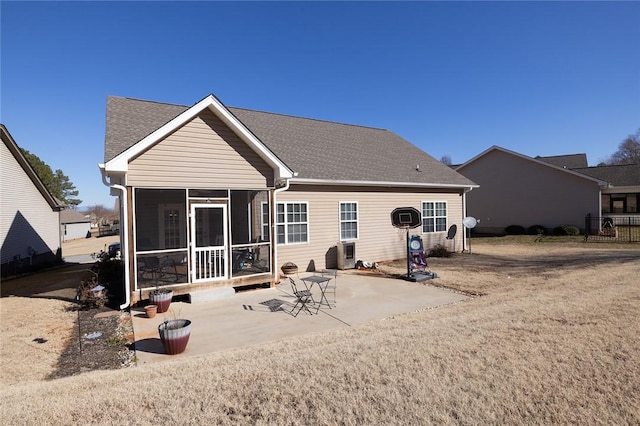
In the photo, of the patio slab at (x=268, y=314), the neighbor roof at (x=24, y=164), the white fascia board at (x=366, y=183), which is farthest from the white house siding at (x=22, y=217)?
the white fascia board at (x=366, y=183)

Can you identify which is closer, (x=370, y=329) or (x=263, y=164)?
(x=370, y=329)

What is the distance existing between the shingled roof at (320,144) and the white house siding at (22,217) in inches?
334

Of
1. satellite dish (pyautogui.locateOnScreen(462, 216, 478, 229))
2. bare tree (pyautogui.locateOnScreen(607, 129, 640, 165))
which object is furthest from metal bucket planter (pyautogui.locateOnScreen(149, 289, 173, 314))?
bare tree (pyautogui.locateOnScreen(607, 129, 640, 165))

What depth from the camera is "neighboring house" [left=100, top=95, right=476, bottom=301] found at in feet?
28.1

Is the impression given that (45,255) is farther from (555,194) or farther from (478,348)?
(555,194)

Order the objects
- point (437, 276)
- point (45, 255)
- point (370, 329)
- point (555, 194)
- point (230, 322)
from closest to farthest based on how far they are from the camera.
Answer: point (370, 329) < point (230, 322) < point (437, 276) < point (45, 255) < point (555, 194)

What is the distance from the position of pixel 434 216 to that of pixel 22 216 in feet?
67.6

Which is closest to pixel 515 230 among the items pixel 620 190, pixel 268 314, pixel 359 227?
pixel 620 190

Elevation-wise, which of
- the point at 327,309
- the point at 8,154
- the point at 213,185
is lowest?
the point at 327,309

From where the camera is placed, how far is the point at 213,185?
9.07 metres

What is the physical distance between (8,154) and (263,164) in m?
14.9

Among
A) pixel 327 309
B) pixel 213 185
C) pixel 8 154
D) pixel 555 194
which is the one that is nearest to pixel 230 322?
pixel 327 309

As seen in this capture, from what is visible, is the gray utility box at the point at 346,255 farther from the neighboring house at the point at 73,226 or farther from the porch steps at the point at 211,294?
the neighboring house at the point at 73,226

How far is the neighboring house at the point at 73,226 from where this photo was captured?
144 ft
